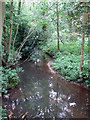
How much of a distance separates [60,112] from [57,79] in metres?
1.03

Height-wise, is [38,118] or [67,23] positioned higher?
[67,23]

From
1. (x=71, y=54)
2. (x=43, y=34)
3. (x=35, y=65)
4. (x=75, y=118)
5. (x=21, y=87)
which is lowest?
(x=75, y=118)

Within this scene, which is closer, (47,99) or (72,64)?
(47,99)

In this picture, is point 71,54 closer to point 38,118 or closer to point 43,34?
point 43,34

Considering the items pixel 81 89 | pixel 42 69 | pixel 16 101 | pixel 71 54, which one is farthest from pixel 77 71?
pixel 16 101

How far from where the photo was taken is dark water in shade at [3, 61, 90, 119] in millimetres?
1536

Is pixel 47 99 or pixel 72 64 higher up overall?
pixel 72 64

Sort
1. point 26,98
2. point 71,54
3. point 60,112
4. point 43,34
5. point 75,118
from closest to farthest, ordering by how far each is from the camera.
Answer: point 75,118 < point 60,112 < point 26,98 < point 43,34 < point 71,54

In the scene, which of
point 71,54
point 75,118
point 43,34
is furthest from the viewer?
point 71,54

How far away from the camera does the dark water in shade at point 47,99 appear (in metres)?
1.54

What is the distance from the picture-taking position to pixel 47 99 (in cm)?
183

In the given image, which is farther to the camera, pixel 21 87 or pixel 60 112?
pixel 21 87

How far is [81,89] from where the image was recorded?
2092 millimetres

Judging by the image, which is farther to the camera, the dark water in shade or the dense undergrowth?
the dense undergrowth
